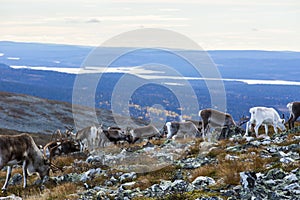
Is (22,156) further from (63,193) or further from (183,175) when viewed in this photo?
(183,175)

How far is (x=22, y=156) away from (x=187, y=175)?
6497 mm

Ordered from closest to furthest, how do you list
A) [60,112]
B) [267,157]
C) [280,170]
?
[280,170] < [267,157] < [60,112]

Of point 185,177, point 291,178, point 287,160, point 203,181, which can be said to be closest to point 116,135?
point 185,177

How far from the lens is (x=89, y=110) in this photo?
140 meters

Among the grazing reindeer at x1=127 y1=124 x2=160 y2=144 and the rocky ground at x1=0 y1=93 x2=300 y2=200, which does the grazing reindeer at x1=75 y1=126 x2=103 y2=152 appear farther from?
the rocky ground at x1=0 y1=93 x2=300 y2=200

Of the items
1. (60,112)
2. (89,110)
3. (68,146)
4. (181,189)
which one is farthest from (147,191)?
(89,110)

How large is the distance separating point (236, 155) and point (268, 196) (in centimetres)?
737

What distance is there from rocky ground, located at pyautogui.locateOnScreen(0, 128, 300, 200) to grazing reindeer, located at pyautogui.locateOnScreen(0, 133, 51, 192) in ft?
1.81

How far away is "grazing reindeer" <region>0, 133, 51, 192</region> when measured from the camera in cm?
1633

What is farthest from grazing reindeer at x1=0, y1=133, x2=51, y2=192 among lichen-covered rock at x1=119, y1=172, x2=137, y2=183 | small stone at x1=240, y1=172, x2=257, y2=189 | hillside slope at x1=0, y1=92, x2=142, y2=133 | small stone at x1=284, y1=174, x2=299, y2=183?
hillside slope at x1=0, y1=92, x2=142, y2=133

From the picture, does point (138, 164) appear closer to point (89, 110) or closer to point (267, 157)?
point (267, 157)

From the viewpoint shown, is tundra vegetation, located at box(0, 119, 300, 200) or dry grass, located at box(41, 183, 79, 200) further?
dry grass, located at box(41, 183, 79, 200)

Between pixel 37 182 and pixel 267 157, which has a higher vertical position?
pixel 267 157

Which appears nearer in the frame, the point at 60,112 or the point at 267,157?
the point at 267,157
